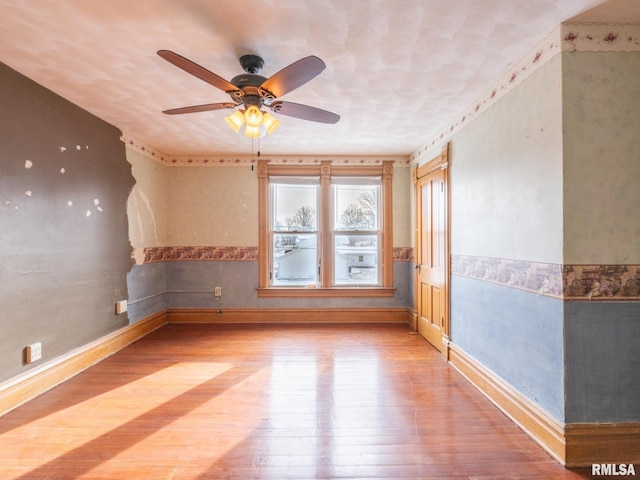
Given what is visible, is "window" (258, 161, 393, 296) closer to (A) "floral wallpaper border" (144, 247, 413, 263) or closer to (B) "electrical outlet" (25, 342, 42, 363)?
(A) "floral wallpaper border" (144, 247, 413, 263)

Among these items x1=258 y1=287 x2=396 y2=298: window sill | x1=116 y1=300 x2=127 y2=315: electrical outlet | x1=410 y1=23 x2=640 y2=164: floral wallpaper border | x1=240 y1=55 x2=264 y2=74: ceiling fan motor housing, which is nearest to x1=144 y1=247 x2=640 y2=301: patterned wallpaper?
x1=410 y1=23 x2=640 y2=164: floral wallpaper border

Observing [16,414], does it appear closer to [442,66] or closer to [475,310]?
[475,310]

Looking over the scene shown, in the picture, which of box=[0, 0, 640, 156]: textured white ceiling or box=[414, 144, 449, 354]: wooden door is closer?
box=[0, 0, 640, 156]: textured white ceiling

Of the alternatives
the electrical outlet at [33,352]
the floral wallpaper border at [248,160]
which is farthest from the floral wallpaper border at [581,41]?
the electrical outlet at [33,352]

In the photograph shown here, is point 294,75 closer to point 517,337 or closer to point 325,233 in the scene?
point 517,337

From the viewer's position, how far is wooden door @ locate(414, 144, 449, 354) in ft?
11.8

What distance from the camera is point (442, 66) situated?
239cm

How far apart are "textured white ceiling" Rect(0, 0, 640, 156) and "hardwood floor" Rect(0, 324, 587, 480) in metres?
2.55

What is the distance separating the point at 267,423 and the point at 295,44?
101 inches

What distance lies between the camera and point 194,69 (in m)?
1.85

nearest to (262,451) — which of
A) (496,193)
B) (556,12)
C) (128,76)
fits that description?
(496,193)

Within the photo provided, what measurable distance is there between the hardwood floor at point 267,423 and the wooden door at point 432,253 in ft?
1.67

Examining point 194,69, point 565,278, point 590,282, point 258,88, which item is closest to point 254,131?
point 258,88

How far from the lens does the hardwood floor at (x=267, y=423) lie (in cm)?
186
